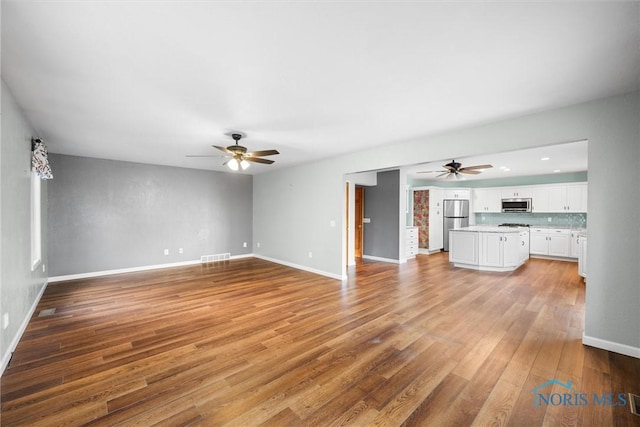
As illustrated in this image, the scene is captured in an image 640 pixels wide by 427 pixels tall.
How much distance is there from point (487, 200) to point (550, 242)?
2.13m

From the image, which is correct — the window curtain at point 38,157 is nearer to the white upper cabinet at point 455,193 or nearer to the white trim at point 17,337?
the white trim at point 17,337

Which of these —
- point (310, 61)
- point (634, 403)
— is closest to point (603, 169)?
point (634, 403)

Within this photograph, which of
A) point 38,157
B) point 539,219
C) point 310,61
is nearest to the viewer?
point 310,61

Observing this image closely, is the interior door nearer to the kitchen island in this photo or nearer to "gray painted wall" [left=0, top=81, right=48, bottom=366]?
the kitchen island

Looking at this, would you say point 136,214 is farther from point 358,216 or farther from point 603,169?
point 603,169

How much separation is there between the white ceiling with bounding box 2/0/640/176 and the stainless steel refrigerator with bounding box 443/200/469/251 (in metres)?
6.19

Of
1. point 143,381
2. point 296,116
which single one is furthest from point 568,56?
point 143,381

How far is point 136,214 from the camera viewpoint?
19.9 ft

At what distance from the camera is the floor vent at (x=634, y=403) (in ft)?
A: 5.88

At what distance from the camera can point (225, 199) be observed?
7.46 meters

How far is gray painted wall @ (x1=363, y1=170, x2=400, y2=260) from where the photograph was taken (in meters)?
7.07

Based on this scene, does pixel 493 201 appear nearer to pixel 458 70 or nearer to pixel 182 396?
pixel 458 70

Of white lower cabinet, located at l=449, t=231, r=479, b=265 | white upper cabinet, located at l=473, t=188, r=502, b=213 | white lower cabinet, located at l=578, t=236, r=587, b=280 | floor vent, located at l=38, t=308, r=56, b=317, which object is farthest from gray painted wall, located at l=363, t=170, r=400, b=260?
floor vent, located at l=38, t=308, r=56, b=317

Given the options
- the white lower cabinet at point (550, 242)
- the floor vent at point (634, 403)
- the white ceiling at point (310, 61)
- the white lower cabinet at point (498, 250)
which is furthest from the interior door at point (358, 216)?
the floor vent at point (634, 403)
